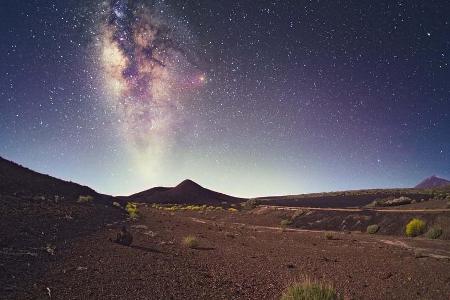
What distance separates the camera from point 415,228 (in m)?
27.2

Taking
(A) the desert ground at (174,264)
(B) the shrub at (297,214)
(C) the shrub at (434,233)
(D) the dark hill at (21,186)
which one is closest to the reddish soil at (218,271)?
(A) the desert ground at (174,264)

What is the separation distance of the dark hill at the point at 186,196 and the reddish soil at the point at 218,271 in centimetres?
10110

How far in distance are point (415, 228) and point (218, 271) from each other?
20434 millimetres

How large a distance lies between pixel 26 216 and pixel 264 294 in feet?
47.6

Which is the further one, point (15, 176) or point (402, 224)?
point (15, 176)

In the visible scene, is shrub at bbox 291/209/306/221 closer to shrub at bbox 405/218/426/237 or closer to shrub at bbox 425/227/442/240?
shrub at bbox 405/218/426/237

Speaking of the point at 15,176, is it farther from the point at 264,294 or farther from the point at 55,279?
the point at 264,294

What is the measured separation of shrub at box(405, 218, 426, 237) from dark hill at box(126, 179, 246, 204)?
92.4m

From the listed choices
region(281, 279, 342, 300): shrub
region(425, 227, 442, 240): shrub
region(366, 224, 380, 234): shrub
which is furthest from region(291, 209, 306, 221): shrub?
region(281, 279, 342, 300): shrub

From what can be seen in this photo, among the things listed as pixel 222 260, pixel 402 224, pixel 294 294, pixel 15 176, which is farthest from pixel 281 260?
pixel 15 176

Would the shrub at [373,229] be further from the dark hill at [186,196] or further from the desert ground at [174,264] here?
the dark hill at [186,196]

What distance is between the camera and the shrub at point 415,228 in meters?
27.1

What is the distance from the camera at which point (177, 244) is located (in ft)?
62.8

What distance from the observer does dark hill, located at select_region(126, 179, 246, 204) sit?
123m
